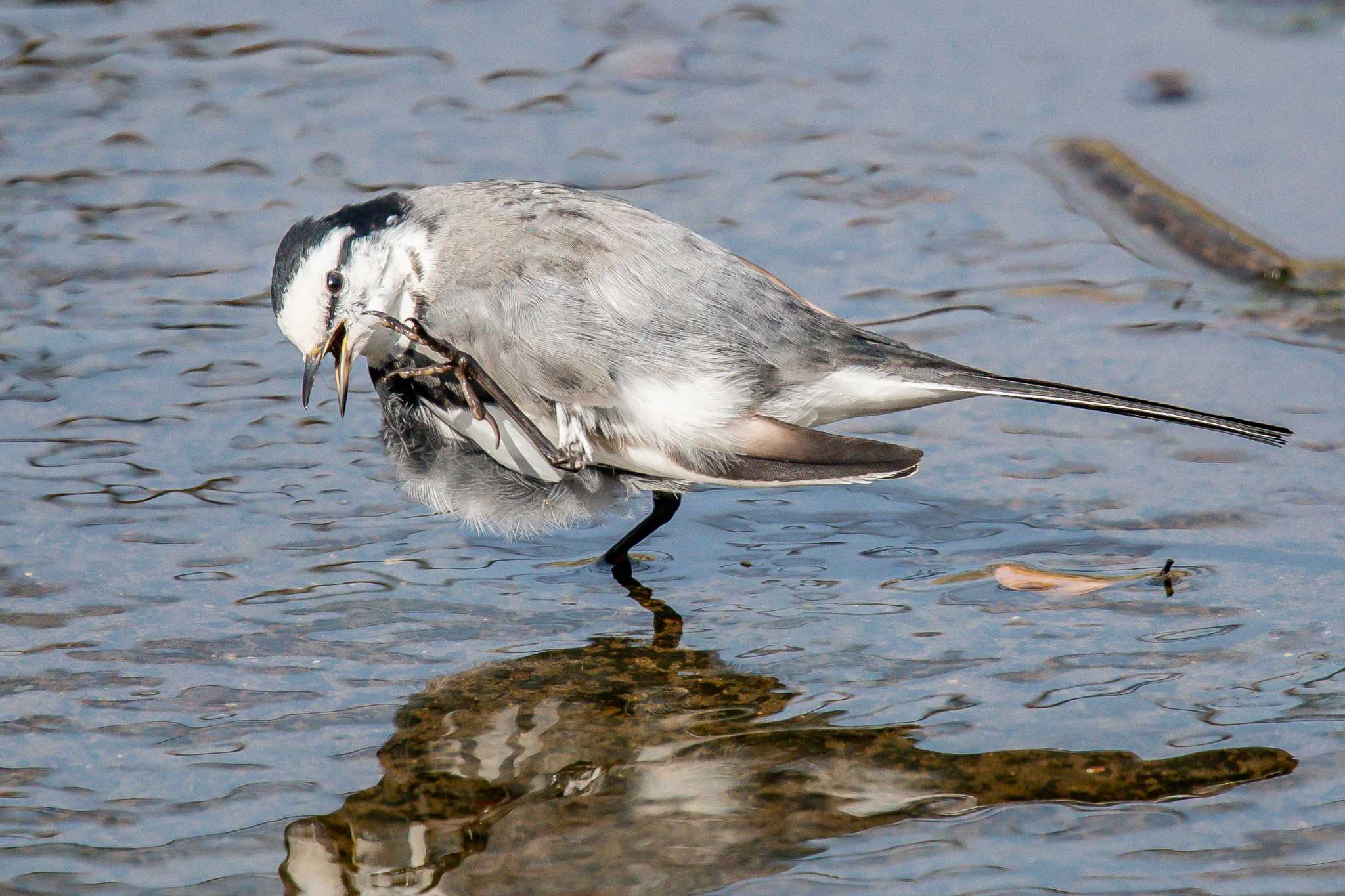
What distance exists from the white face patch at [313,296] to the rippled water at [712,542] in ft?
2.47

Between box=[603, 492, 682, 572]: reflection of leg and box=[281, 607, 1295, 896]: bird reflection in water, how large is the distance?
0.71m

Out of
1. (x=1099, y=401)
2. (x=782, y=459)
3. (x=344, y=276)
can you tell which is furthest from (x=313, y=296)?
(x=1099, y=401)

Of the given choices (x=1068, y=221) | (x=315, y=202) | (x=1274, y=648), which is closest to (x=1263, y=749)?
(x=1274, y=648)

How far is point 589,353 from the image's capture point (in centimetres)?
447

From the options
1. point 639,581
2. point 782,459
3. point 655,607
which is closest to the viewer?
point 782,459

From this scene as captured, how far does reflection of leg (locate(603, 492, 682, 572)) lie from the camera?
5.21 meters

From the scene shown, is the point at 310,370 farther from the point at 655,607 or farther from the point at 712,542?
the point at 712,542

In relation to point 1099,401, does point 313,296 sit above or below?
above

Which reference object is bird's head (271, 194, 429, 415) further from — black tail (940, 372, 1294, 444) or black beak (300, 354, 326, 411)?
black tail (940, 372, 1294, 444)

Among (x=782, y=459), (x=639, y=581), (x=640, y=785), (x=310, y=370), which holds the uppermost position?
(x=310, y=370)

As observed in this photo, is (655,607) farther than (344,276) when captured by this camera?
Yes

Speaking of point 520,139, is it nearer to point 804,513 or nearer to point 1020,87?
point 1020,87

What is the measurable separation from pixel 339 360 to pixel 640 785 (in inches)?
65.4

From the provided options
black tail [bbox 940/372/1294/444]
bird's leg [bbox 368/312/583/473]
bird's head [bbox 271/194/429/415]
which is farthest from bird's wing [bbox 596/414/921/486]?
bird's head [bbox 271/194/429/415]
